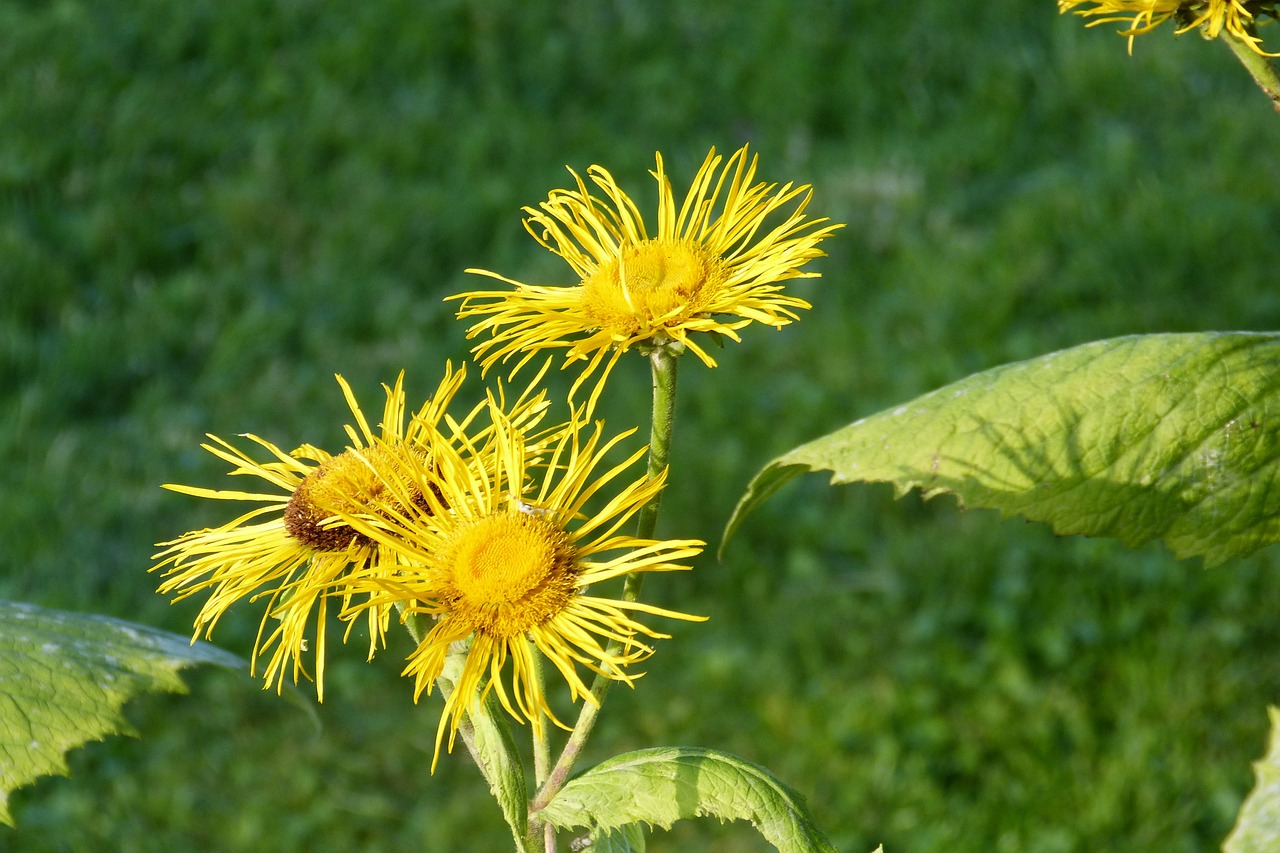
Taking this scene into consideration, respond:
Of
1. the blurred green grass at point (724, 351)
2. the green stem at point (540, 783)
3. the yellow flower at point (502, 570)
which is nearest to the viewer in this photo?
the yellow flower at point (502, 570)

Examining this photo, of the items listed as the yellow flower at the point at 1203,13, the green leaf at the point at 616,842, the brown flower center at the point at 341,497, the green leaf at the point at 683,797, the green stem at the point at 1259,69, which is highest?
the yellow flower at the point at 1203,13

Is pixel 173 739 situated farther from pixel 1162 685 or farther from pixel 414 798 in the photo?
pixel 1162 685

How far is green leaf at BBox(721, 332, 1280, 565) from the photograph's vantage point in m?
1.21

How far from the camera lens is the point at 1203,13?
1256 mm

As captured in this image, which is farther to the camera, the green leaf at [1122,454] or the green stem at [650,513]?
the green leaf at [1122,454]

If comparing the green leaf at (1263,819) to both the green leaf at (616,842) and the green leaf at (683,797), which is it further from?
the green leaf at (616,842)

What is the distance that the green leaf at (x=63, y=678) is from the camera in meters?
1.17

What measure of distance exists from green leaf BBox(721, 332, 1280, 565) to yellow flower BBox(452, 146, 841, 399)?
0.15 metres

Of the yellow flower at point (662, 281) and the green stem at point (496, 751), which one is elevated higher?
the yellow flower at point (662, 281)

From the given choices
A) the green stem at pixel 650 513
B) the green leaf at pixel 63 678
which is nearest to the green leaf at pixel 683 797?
the green stem at pixel 650 513

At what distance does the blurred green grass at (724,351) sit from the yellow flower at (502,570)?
197 cm

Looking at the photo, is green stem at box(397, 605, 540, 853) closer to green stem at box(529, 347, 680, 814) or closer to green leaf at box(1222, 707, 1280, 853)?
green stem at box(529, 347, 680, 814)

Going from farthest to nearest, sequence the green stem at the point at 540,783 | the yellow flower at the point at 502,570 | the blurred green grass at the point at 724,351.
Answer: the blurred green grass at the point at 724,351 → the green stem at the point at 540,783 → the yellow flower at the point at 502,570

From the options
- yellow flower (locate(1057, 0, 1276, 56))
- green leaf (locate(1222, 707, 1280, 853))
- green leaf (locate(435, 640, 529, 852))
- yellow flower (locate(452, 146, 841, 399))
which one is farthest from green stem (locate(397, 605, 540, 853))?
yellow flower (locate(1057, 0, 1276, 56))
